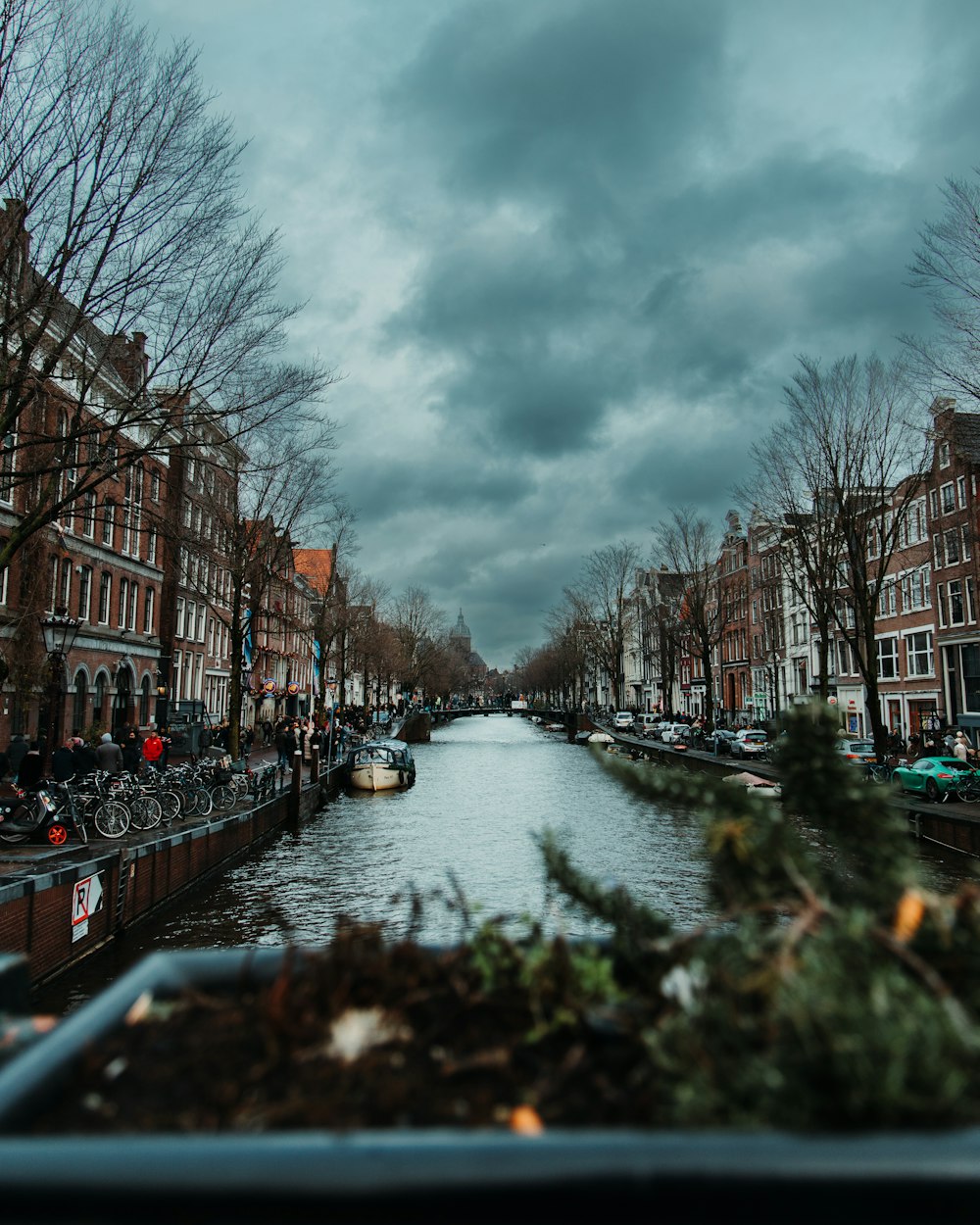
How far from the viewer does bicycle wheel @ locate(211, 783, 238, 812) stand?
25.5 m

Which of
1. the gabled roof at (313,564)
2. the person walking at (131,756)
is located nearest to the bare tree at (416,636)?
the gabled roof at (313,564)

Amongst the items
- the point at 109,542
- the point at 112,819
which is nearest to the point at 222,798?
the point at 112,819

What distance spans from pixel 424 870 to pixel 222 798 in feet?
23.5

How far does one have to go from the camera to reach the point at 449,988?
265 cm

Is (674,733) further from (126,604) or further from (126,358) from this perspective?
(126,358)

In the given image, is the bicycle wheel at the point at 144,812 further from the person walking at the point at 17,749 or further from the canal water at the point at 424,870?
the person walking at the point at 17,749

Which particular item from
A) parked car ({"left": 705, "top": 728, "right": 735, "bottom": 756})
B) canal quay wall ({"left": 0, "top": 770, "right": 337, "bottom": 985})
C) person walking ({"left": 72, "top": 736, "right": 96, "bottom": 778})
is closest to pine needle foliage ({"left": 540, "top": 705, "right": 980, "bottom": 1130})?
canal quay wall ({"left": 0, "top": 770, "right": 337, "bottom": 985})

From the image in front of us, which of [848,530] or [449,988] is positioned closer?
[449,988]

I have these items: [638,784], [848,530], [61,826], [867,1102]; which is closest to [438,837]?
[61,826]

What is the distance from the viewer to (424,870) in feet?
72.2

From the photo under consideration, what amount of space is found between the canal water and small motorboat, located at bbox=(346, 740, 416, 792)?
0.62 metres

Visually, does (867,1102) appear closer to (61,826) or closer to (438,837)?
(61,826)

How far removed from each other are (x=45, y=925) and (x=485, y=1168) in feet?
41.7

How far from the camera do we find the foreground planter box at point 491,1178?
1.68 meters
